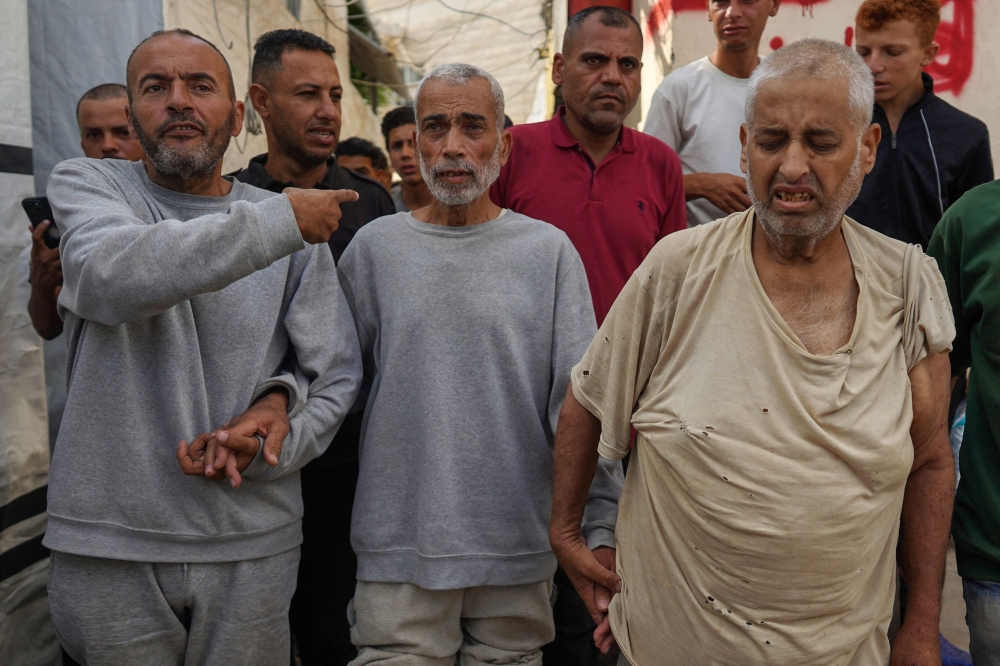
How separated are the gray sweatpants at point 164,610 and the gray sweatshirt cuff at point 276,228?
84 cm

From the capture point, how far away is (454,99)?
260cm

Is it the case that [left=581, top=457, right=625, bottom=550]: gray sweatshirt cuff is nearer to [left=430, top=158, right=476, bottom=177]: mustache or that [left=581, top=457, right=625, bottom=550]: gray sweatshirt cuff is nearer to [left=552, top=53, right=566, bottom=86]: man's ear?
[left=430, top=158, right=476, bottom=177]: mustache

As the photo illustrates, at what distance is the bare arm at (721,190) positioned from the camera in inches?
126

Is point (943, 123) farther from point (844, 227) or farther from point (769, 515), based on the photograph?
point (769, 515)

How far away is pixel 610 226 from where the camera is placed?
2.92 meters

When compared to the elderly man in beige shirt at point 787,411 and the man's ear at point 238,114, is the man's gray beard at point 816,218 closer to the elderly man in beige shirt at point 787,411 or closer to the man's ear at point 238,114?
the elderly man in beige shirt at point 787,411

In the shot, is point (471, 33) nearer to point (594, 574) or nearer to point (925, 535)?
point (594, 574)

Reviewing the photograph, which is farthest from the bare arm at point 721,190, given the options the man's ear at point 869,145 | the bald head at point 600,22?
the man's ear at point 869,145

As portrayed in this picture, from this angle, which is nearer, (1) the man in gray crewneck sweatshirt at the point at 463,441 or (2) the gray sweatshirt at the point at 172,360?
(2) the gray sweatshirt at the point at 172,360

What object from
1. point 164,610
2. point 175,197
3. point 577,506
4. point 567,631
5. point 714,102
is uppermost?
point 714,102

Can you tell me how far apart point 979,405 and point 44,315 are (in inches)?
107

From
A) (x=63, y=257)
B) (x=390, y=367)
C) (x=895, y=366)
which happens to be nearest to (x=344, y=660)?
(x=390, y=367)

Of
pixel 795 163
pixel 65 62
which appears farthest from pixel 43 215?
pixel 795 163

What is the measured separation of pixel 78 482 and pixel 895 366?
1.94m
